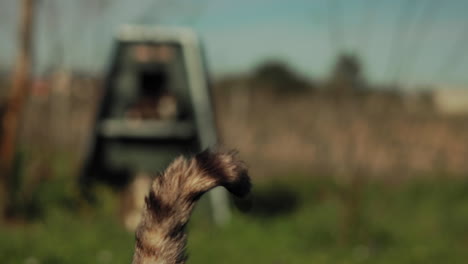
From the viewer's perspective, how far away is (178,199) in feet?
8.14

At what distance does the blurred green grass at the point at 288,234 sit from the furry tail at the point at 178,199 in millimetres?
3013

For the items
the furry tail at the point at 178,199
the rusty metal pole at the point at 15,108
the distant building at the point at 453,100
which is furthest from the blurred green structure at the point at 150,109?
the distant building at the point at 453,100

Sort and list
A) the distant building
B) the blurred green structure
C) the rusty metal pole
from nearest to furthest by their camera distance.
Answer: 1. the rusty metal pole
2. the blurred green structure
3. the distant building

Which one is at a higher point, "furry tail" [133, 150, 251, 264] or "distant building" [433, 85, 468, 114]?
"furry tail" [133, 150, 251, 264]

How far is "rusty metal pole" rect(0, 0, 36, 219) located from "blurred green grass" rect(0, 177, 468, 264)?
0.49 m

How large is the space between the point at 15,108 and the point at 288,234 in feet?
9.02

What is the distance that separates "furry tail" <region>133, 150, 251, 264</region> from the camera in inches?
95.1

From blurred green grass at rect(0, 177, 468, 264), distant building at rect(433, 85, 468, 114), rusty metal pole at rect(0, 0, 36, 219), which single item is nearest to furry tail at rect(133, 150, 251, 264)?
blurred green grass at rect(0, 177, 468, 264)

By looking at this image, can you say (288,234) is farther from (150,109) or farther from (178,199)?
(178,199)

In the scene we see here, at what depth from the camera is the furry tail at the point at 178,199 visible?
2416 mm

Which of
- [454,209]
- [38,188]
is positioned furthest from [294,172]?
[38,188]

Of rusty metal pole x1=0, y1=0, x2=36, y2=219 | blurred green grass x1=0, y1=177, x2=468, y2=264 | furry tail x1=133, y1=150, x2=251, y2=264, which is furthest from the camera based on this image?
rusty metal pole x1=0, y1=0, x2=36, y2=219

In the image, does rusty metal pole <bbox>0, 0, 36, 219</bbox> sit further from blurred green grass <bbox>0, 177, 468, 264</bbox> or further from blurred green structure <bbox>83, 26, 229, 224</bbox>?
blurred green structure <bbox>83, 26, 229, 224</bbox>

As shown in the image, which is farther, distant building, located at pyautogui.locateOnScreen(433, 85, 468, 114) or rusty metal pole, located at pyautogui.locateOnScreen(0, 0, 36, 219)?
distant building, located at pyautogui.locateOnScreen(433, 85, 468, 114)
